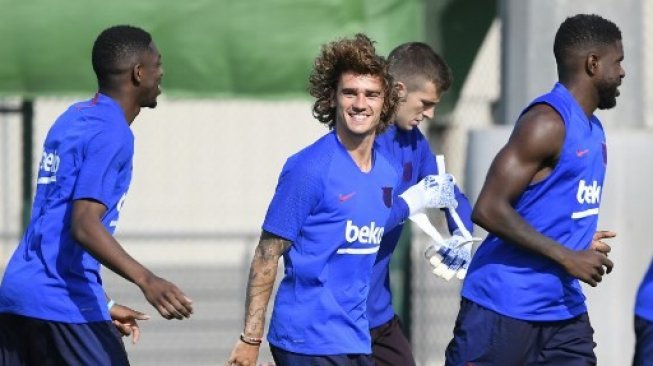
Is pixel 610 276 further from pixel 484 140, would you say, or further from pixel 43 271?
pixel 43 271

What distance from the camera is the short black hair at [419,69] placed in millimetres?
6027

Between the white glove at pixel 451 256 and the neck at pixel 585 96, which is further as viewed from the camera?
the white glove at pixel 451 256

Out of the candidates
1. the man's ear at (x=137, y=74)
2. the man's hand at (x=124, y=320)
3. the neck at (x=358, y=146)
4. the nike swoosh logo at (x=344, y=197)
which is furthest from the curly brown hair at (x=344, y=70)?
the man's hand at (x=124, y=320)

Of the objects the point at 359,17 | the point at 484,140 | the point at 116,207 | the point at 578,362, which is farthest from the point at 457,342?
the point at 359,17

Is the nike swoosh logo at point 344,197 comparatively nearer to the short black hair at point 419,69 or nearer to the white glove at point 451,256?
the white glove at point 451,256

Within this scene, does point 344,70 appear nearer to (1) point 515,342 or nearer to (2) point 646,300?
(1) point 515,342

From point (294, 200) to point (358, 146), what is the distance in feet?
1.12

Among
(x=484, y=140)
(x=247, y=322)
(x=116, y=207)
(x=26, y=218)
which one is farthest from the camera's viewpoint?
(x=26, y=218)

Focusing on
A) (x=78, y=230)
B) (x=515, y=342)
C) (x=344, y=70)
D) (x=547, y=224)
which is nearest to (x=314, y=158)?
(x=344, y=70)

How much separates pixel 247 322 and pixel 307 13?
3567 millimetres

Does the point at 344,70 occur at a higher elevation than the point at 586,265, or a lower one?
higher

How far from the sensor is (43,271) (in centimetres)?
516

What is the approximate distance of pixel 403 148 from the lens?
20.2 ft

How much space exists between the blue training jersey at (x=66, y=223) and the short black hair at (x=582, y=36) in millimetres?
1619
